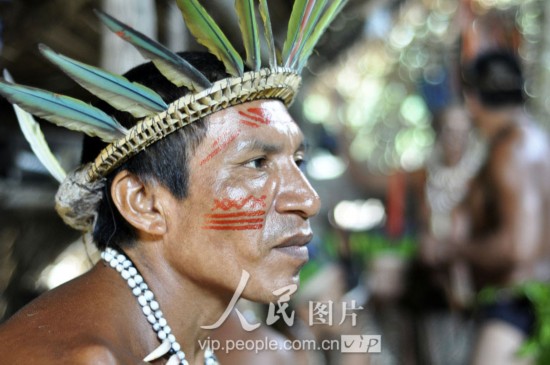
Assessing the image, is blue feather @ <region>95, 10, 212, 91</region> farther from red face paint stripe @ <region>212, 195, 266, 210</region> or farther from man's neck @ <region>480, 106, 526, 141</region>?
man's neck @ <region>480, 106, 526, 141</region>

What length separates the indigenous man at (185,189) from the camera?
1931mm

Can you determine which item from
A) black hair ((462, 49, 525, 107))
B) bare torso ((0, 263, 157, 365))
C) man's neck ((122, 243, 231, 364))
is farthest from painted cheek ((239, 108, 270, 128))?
black hair ((462, 49, 525, 107))

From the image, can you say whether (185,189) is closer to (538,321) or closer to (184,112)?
(184,112)

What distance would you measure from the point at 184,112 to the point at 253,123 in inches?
7.1

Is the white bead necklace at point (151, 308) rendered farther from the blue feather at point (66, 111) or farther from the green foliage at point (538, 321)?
the green foliage at point (538, 321)

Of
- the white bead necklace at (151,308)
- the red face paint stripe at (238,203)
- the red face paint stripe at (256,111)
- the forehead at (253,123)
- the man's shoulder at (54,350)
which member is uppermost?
the red face paint stripe at (256,111)

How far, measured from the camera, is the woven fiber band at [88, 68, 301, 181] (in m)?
1.95

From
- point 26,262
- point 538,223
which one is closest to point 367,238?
point 538,223

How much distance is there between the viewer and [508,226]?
16.2 ft

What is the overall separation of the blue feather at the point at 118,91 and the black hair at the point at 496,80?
397 cm

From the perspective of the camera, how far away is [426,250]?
6035mm

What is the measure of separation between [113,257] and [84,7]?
2256 millimetres

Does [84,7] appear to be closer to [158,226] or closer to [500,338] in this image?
[158,226]

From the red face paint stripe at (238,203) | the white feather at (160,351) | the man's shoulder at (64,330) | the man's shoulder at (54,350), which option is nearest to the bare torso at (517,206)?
the red face paint stripe at (238,203)
